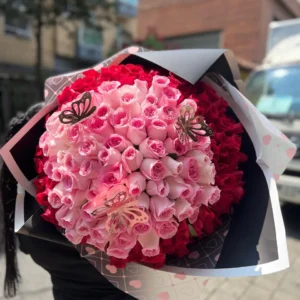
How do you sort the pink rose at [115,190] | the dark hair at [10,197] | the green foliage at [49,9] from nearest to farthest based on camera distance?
the pink rose at [115,190] → the dark hair at [10,197] → the green foliage at [49,9]

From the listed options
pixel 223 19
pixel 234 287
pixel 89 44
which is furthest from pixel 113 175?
pixel 223 19

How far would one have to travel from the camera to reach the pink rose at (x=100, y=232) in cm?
82

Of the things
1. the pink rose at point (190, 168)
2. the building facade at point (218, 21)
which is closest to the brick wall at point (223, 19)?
the building facade at point (218, 21)

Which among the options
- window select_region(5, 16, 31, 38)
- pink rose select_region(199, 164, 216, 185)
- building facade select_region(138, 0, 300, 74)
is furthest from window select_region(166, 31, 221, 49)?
pink rose select_region(199, 164, 216, 185)

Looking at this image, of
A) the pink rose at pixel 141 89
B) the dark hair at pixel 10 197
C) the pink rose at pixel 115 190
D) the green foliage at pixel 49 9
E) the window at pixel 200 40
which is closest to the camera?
the pink rose at pixel 115 190

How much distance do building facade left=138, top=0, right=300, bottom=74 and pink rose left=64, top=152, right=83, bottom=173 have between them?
12.5 meters

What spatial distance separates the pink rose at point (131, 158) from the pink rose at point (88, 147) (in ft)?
0.26

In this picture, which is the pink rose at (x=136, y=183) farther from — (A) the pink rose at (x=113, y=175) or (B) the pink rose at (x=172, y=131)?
(B) the pink rose at (x=172, y=131)

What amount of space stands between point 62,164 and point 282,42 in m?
5.33

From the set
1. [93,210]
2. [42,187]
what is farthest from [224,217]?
[42,187]

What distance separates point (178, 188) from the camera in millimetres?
815

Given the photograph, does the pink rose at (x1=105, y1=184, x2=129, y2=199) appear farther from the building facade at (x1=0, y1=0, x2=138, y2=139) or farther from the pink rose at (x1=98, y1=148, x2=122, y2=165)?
the building facade at (x1=0, y1=0, x2=138, y2=139)

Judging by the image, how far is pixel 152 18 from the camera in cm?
1700

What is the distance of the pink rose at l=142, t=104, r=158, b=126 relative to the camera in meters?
0.83
